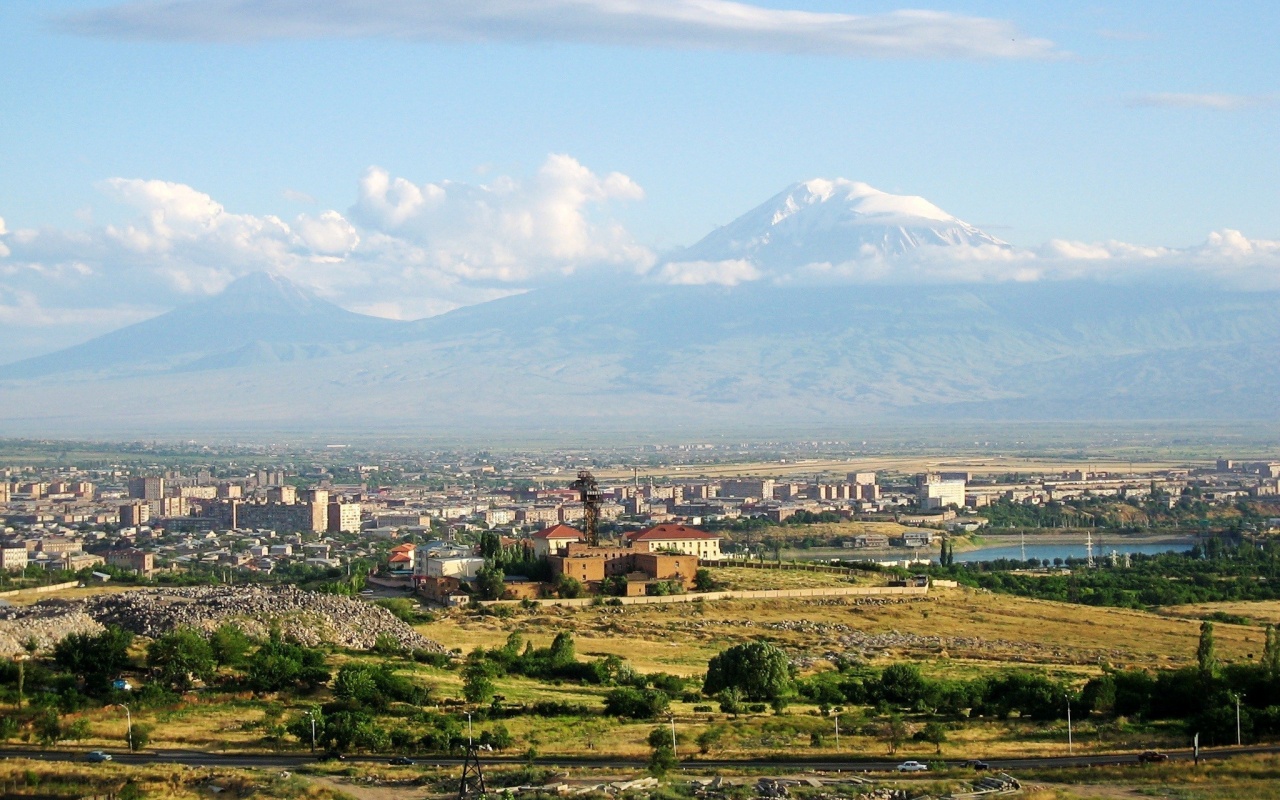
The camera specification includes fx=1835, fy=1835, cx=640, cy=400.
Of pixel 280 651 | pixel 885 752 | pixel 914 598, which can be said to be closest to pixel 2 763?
pixel 280 651

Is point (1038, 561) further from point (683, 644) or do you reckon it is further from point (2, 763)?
point (2, 763)

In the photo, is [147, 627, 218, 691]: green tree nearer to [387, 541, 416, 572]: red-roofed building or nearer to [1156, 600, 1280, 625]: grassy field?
[387, 541, 416, 572]: red-roofed building

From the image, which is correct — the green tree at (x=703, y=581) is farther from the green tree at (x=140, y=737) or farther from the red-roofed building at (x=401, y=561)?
the green tree at (x=140, y=737)

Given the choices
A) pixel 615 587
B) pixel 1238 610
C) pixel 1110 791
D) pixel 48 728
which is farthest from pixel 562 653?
pixel 1238 610

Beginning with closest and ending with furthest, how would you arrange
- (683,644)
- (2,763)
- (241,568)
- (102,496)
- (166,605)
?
(2,763), (166,605), (683,644), (241,568), (102,496)

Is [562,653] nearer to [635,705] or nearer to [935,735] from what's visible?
[635,705]

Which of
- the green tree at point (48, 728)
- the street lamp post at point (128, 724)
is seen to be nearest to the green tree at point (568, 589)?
the street lamp post at point (128, 724)
